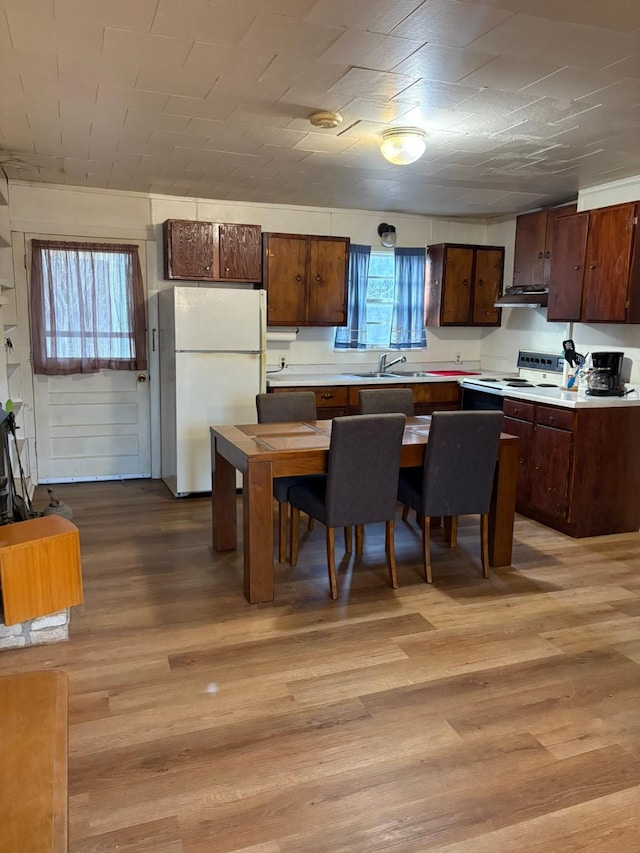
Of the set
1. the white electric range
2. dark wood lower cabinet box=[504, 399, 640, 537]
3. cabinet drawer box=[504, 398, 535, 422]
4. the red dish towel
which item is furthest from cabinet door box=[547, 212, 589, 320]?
the red dish towel

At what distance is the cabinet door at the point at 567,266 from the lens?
453 centimetres

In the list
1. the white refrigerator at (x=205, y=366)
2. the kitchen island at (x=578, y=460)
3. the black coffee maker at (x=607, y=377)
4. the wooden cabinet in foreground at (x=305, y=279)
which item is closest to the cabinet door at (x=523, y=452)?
the kitchen island at (x=578, y=460)

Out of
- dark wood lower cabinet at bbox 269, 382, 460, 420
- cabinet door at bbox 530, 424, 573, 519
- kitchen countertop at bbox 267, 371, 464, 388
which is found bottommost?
cabinet door at bbox 530, 424, 573, 519

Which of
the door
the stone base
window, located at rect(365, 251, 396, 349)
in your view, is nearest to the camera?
the stone base

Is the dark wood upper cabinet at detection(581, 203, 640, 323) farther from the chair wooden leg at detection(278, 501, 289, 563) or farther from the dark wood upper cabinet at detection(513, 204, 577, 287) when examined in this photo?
the chair wooden leg at detection(278, 501, 289, 563)

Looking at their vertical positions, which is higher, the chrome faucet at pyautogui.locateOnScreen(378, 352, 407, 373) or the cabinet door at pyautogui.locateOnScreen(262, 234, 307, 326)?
the cabinet door at pyautogui.locateOnScreen(262, 234, 307, 326)

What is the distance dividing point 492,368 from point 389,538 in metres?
3.44

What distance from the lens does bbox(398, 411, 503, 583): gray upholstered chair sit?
10.9 ft

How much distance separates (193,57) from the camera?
8.06ft

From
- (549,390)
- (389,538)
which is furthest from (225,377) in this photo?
(549,390)

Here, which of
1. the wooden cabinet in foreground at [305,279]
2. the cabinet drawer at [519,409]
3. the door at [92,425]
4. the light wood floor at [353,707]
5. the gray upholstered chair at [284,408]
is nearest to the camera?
the light wood floor at [353,707]

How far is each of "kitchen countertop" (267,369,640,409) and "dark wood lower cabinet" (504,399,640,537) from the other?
5cm

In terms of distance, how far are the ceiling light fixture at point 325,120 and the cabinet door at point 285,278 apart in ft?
6.85

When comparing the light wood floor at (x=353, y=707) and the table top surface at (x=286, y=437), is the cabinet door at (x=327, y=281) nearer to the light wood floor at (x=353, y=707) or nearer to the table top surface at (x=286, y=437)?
the table top surface at (x=286, y=437)
